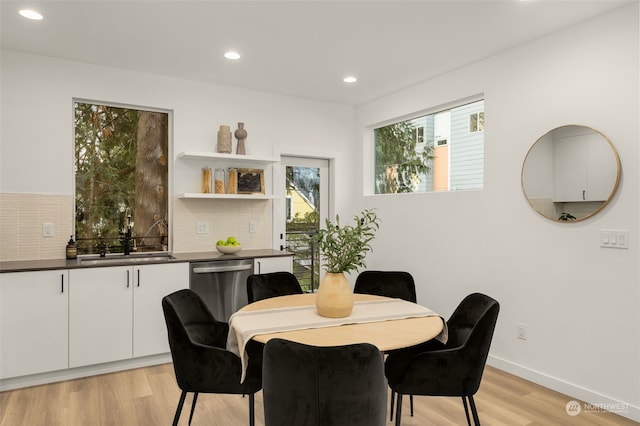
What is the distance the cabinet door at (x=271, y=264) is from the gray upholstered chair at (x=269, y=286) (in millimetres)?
847

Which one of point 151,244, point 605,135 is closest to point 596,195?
point 605,135

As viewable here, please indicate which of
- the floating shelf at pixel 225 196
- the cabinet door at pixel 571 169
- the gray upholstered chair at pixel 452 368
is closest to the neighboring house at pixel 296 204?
the floating shelf at pixel 225 196

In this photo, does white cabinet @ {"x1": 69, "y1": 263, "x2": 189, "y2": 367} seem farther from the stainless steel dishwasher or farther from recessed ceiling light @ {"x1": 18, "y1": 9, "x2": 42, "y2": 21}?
recessed ceiling light @ {"x1": 18, "y1": 9, "x2": 42, "y2": 21}

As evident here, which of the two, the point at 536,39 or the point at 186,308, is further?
the point at 536,39

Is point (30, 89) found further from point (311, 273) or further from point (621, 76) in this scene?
point (621, 76)

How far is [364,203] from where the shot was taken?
511cm

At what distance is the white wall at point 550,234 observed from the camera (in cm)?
274

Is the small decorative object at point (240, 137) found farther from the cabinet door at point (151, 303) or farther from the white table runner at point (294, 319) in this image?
the white table runner at point (294, 319)

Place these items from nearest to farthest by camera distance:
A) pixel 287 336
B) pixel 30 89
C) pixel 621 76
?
pixel 287 336, pixel 621 76, pixel 30 89

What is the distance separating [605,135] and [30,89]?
176 inches

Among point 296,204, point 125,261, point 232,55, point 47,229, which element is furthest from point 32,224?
point 296,204

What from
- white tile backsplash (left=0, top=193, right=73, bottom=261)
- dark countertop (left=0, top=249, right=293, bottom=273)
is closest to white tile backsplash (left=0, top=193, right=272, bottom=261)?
white tile backsplash (left=0, top=193, right=73, bottom=261)

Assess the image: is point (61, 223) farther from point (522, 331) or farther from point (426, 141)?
point (522, 331)

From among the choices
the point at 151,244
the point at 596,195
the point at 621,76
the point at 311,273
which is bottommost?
the point at 311,273
